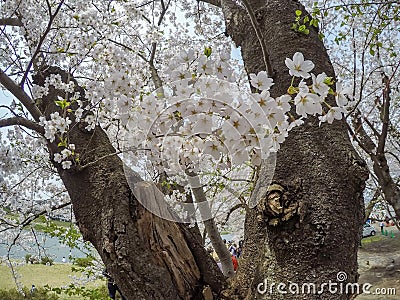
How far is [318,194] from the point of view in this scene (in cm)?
106

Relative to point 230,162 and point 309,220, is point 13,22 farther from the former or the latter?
point 309,220

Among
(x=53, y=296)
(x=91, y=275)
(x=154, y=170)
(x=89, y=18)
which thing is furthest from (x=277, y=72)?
(x=53, y=296)

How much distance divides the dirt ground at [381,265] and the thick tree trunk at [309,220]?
4523mm

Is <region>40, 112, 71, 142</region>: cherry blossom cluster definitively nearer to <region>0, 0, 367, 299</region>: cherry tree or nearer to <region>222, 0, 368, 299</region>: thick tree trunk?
<region>0, 0, 367, 299</region>: cherry tree

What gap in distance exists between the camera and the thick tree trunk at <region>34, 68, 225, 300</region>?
1.19m

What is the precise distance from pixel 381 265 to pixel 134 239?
326 inches

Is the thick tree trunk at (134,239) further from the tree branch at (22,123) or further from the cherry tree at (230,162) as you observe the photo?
the tree branch at (22,123)

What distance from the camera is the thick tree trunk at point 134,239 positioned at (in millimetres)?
1192

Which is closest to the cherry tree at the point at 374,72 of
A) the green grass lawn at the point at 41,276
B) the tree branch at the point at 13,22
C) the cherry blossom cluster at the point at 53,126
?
the cherry blossom cluster at the point at 53,126

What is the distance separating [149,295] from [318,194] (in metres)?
0.62

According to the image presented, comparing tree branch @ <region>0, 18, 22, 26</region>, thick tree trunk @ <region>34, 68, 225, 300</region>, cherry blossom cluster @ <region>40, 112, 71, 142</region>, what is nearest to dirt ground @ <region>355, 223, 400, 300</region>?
thick tree trunk @ <region>34, 68, 225, 300</region>

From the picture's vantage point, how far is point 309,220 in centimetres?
103

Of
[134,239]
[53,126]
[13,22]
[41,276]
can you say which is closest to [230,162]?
[134,239]

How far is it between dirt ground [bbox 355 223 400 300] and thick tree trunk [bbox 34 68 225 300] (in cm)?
445
